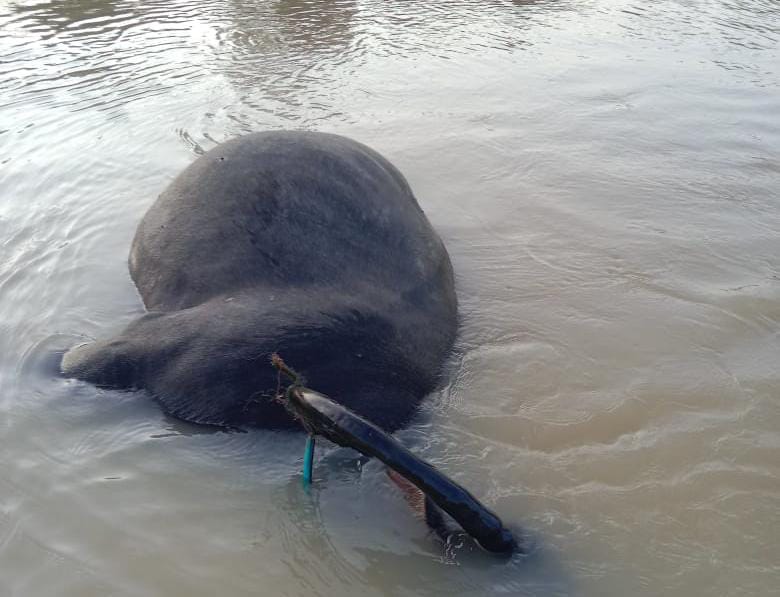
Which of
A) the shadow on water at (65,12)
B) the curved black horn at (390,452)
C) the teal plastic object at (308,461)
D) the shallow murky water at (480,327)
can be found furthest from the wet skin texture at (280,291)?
the shadow on water at (65,12)

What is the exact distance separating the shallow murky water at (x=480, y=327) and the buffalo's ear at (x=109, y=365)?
0.21 feet

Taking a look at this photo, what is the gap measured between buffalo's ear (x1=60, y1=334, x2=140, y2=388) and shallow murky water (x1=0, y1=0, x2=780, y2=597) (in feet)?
0.21

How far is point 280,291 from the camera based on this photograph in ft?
11.3

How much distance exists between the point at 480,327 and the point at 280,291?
1.22 metres

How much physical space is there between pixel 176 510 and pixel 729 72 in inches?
309

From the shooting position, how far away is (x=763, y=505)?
2969 mm

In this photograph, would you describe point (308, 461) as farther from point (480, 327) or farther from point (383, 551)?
point (480, 327)

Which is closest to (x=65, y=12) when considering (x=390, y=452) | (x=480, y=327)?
(x=480, y=327)

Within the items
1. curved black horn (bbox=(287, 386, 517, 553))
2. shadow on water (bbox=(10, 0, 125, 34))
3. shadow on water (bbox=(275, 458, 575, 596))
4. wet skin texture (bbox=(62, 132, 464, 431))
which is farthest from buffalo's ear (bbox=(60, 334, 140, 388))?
shadow on water (bbox=(10, 0, 125, 34))

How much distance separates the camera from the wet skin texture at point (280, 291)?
3209 millimetres

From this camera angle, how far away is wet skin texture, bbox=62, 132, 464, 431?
10.5 ft

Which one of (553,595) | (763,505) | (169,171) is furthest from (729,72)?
(553,595)

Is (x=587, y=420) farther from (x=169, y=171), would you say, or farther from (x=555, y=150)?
(x=169, y=171)

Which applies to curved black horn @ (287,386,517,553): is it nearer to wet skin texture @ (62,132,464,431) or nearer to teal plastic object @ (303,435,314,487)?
teal plastic object @ (303,435,314,487)
